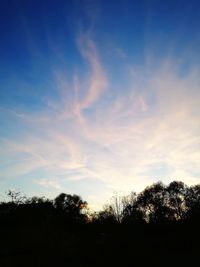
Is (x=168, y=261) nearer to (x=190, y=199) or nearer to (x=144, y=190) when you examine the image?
(x=190, y=199)

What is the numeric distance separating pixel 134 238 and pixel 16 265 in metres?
11.4

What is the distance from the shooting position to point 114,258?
2130cm

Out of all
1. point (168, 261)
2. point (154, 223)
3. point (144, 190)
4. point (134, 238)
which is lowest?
point (168, 261)

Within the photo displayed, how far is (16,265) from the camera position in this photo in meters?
24.8

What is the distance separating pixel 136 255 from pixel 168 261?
760cm

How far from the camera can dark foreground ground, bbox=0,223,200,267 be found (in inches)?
856

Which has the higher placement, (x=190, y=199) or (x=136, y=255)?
(x=190, y=199)

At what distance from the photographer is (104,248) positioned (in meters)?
22.9

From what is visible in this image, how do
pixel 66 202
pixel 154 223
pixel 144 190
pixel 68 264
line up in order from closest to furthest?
Answer: pixel 68 264, pixel 154 223, pixel 144 190, pixel 66 202

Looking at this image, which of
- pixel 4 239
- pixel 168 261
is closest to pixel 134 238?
pixel 168 261

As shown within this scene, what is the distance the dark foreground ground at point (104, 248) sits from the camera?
21750 millimetres

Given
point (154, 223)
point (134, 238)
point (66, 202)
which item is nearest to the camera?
point (134, 238)

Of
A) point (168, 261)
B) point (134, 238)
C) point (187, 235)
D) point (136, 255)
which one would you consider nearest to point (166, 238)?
point (187, 235)

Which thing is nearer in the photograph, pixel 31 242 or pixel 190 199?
pixel 31 242
